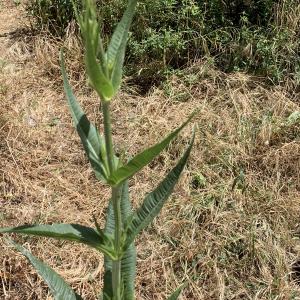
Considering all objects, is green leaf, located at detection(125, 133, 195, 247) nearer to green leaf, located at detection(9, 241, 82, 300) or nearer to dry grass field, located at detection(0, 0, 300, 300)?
green leaf, located at detection(9, 241, 82, 300)

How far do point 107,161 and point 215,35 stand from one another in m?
2.51

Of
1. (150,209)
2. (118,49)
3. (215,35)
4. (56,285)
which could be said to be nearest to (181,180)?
(215,35)

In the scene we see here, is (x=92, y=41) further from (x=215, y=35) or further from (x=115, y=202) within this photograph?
(x=215, y=35)

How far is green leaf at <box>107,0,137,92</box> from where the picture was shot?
1.18m

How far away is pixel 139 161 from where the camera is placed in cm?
119

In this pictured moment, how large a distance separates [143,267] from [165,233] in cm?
20

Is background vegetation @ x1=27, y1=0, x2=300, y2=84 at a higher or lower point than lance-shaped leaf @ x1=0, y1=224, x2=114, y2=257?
lower

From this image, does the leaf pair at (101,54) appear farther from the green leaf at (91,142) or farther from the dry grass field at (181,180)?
the dry grass field at (181,180)

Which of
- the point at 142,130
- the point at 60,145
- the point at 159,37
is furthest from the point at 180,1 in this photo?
the point at 60,145

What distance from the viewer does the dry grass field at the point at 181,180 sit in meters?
2.45

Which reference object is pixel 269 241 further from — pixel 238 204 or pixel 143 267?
pixel 143 267

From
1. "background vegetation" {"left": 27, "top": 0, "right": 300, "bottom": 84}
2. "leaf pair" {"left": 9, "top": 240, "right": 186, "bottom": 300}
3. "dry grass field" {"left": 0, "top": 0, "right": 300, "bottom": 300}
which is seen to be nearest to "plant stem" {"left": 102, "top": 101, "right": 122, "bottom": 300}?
"leaf pair" {"left": 9, "top": 240, "right": 186, "bottom": 300}

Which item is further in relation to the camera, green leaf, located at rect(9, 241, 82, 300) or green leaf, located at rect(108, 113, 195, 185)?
green leaf, located at rect(9, 241, 82, 300)

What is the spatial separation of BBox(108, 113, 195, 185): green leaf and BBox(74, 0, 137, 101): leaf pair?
0.47ft
